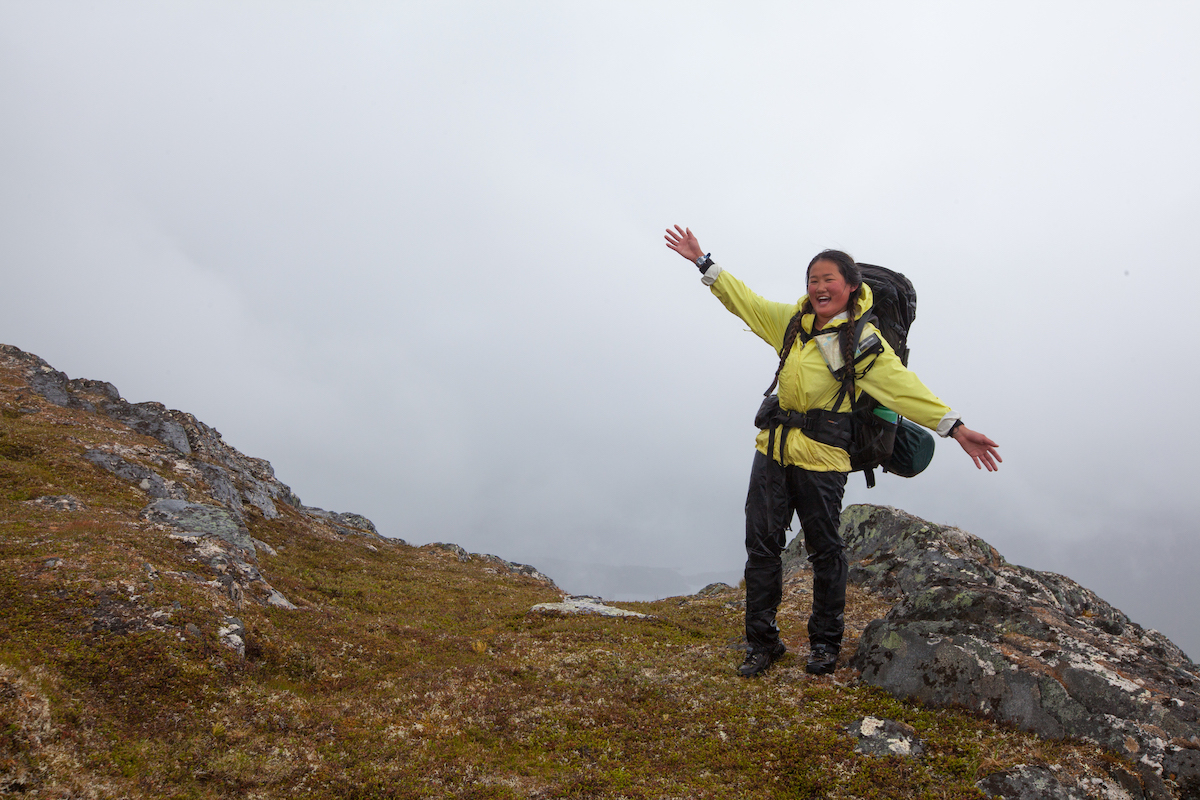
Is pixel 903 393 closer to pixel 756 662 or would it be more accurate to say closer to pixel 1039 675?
pixel 1039 675

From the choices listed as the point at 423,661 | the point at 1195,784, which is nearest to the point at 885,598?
the point at 1195,784

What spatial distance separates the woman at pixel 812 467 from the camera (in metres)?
8.98

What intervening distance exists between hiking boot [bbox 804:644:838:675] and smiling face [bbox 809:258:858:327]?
17.2 feet

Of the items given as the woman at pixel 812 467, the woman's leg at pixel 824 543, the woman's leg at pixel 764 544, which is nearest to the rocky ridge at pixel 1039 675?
the woman's leg at pixel 824 543

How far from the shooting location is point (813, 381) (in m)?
9.03

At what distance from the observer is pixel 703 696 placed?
361 inches

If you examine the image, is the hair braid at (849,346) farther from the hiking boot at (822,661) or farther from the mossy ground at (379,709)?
the mossy ground at (379,709)

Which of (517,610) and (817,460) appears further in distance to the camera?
(517,610)

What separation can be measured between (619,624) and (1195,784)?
1093 centimetres

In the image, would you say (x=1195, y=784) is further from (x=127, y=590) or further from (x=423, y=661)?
(x=127, y=590)

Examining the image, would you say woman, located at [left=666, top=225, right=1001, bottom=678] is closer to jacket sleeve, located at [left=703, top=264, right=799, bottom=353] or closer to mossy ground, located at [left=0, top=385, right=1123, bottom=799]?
jacket sleeve, located at [left=703, top=264, right=799, bottom=353]

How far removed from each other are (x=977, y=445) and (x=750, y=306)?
165 inches

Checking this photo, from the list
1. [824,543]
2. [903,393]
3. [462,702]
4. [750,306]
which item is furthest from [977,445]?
[462,702]

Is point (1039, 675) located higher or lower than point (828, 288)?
lower
